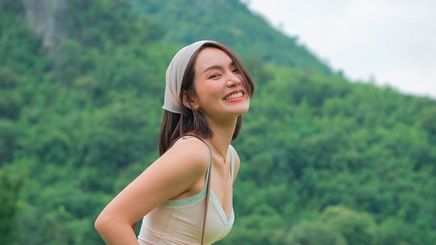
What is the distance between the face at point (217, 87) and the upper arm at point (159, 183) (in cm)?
10

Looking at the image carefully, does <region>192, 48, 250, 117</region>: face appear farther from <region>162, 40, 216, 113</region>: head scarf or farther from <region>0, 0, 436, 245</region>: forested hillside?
<region>0, 0, 436, 245</region>: forested hillside

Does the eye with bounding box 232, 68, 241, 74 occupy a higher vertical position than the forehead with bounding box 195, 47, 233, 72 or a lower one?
lower

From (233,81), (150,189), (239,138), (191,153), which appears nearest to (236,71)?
(233,81)

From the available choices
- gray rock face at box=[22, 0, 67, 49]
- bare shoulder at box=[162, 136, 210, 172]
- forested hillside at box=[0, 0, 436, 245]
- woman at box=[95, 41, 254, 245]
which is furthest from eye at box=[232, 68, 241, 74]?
gray rock face at box=[22, 0, 67, 49]

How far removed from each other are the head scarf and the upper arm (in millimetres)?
128

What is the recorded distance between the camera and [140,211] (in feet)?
7.14

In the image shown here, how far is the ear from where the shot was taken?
7.57 ft

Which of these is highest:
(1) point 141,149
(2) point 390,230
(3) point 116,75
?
(3) point 116,75

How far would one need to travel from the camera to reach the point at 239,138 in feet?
139

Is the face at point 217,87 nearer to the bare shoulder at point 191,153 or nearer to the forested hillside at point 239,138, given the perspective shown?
the bare shoulder at point 191,153

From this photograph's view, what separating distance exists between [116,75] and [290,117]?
720 cm

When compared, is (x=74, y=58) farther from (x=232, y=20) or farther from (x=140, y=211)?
(x=140, y=211)

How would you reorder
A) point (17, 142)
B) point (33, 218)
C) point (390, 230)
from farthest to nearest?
point (17, 142) < point (390, 230) < point (33, 218)

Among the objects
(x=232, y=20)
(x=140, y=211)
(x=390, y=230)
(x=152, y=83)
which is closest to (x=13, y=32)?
(x=152, y=83)
